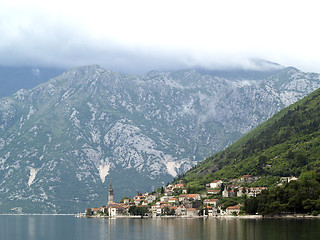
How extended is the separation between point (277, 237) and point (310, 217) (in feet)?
188

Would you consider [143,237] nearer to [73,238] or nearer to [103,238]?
[103,238]

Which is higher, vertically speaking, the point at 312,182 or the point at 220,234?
the point at 312,182

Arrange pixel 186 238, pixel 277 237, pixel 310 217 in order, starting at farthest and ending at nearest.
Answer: pixel 310 217 < pixel 186 238 < pixel 277 237

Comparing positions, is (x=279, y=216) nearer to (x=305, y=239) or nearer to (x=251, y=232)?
(x=251, y=232)

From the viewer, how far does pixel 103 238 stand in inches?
5797

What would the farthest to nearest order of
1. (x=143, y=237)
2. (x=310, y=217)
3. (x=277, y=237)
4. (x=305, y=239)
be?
(x=310, y=217)
(x=143, y=237)
(x=277, y=237)
(x=305, y=239)

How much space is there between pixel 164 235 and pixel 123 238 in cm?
1106

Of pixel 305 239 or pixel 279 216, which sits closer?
pixel 305 239

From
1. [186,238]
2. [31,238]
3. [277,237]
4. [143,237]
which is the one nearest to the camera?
[277,237]

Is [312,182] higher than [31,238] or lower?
higher

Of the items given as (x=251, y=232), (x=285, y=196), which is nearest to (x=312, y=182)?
(x=285, y=196)

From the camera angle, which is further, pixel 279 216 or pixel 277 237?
pixel 279 216

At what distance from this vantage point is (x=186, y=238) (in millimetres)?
134625

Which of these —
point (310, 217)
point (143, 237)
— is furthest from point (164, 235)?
point (310, 217)
